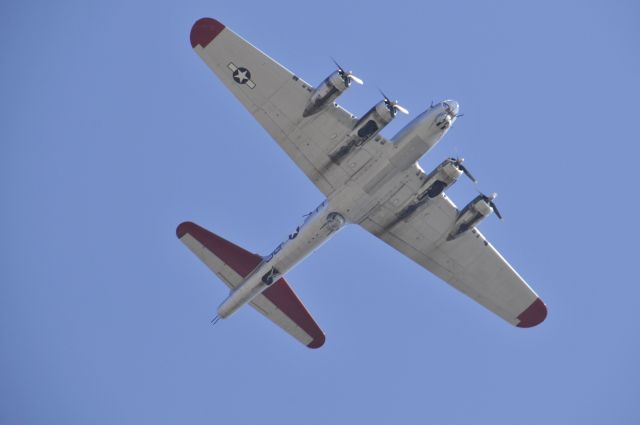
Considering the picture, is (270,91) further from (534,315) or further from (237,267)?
(534,315)

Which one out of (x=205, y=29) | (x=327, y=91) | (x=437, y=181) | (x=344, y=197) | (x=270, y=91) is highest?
(x=205, y=29)

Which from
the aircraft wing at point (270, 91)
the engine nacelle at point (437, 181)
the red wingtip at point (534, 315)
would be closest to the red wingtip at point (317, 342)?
the engine nacelle at point (437, 181)

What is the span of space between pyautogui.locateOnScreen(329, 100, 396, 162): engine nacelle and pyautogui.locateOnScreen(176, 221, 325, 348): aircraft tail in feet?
23.7

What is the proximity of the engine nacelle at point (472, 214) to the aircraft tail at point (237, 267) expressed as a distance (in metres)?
8.30

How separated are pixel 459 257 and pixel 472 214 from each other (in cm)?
314

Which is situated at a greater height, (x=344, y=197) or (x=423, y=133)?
(x=344, y=197)

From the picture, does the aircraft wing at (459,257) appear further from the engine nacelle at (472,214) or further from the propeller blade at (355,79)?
the propeller blade at (355,79)

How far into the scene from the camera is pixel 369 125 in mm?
37656

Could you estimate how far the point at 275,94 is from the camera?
38406 mm

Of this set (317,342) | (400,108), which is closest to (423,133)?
(400,108)

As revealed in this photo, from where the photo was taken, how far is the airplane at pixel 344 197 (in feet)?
125

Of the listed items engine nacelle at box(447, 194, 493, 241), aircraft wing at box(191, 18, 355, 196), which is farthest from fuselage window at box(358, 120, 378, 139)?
engine nacelle at box(447, 194, 493, 241)

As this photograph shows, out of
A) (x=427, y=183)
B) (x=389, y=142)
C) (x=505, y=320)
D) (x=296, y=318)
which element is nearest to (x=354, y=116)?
(x=389, y=142)

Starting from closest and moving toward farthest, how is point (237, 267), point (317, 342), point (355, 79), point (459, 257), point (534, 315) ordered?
point (355, 79) < point (237, 267) < point (459, 257) < point (317, 342) < point (534, 315)
